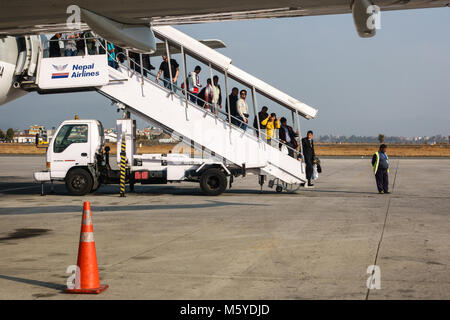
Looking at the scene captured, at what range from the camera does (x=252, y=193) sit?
19297 millimetres

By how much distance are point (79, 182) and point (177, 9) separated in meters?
11.9

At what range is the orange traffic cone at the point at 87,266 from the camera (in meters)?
6.43

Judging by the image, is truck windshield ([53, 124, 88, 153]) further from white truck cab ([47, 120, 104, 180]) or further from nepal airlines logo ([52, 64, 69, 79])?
nepal airlines logo ([52, 64, 69, 79])

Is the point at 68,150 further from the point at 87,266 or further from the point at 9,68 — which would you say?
the point at 87,266

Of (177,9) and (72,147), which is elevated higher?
(177,9)

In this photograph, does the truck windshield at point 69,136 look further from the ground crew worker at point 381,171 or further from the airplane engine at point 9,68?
the ground crew worker at point 381,171

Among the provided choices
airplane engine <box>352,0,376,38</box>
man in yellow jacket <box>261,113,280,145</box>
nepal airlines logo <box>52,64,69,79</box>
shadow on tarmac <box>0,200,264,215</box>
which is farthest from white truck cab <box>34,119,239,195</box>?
airplane engine <box>352,0,376,38</box>

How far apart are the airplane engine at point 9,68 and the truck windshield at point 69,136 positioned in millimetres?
4074

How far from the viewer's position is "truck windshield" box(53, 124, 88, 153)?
18.0m

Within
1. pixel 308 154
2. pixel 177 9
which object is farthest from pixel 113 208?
pixel 177 9

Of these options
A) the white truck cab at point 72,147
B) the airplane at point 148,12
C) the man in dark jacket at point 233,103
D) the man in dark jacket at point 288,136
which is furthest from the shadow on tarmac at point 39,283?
the man in dark jacket at point 288,136

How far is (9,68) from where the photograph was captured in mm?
12945

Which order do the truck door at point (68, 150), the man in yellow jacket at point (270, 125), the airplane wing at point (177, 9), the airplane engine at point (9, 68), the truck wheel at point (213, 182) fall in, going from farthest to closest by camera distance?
the man in yellow jacket at point (270, 125), the truck door at point (68, 150), the truck wheel at point (213, 182), the airplane engine at point (9, 68), the airplane wing at point (177, 9)
